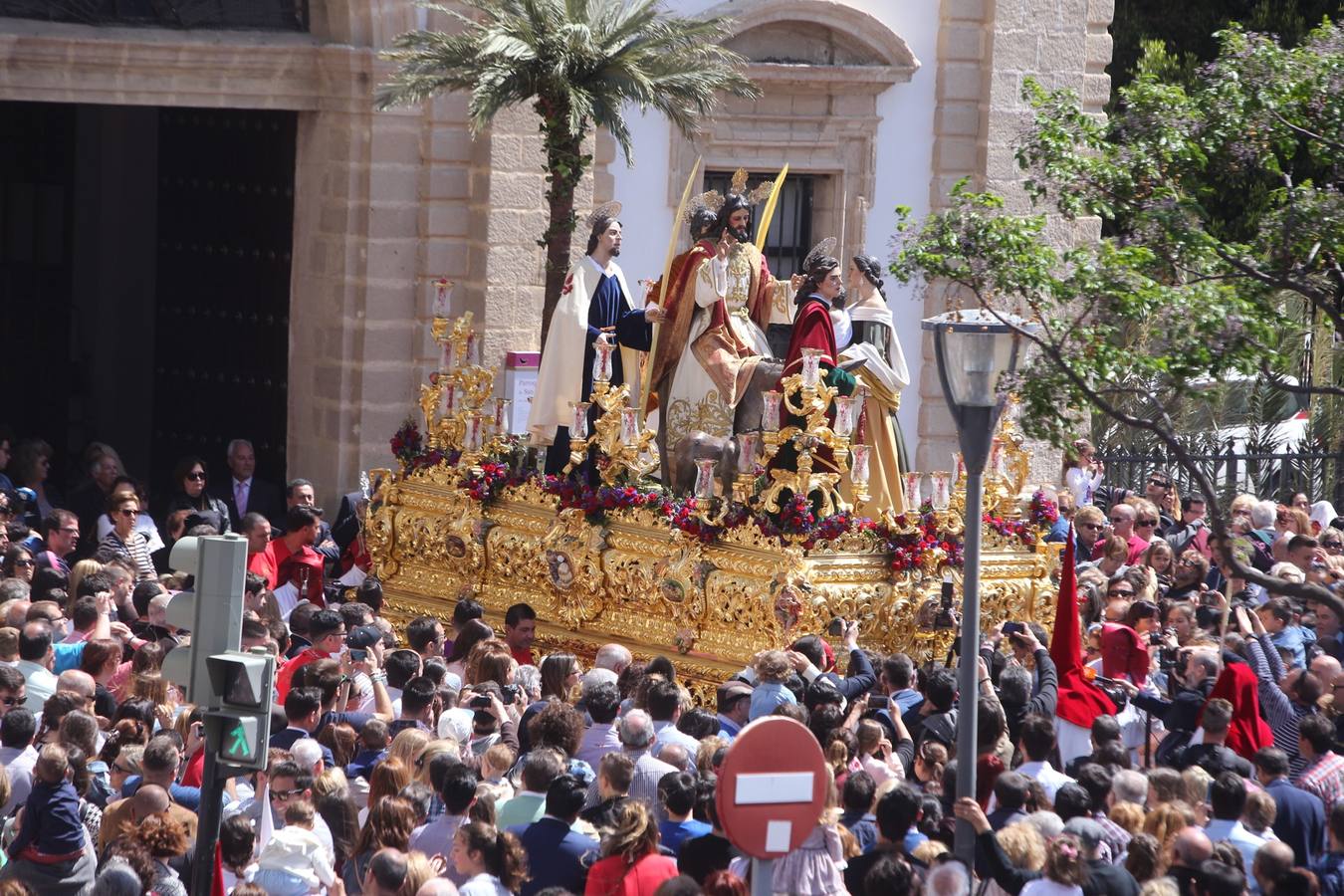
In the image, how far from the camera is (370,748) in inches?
398

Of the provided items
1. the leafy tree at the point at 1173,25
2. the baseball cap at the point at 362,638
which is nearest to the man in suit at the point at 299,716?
the baseball cap at the point at 362,638

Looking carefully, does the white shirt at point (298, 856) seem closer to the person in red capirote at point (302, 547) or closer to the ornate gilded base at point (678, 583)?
the ornate gilded base at point (678, 583)

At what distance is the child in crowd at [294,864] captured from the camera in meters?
8.39

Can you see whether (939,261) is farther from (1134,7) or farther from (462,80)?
(1134,7)

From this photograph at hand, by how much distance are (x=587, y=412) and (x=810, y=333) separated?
159cm

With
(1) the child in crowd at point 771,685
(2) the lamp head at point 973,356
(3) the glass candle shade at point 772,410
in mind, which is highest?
(2) the lamp head at point 973,356

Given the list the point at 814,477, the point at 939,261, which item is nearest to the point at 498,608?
the point at 814,477

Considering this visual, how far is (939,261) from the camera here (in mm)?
10859

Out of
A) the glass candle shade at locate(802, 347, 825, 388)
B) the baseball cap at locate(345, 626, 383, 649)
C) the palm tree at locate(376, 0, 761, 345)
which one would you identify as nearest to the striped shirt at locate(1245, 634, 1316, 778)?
the glass candle shade at locate(802, 347, 825, 388)

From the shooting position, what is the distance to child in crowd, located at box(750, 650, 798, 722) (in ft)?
36.0

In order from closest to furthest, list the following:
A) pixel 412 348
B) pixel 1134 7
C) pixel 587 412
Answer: pixel 587 412, pixel 412 348, pixel 1134 7

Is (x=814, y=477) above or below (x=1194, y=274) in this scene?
below

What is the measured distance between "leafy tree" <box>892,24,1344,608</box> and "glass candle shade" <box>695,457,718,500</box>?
292 centimetres

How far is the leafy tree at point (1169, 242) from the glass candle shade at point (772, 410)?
7.68ft
